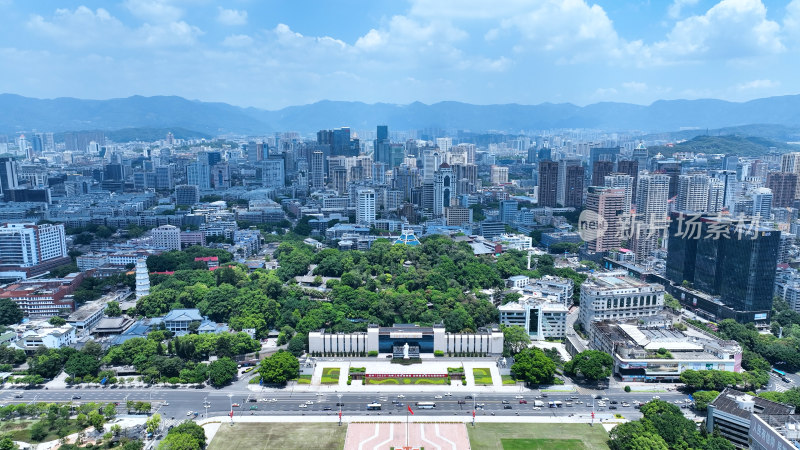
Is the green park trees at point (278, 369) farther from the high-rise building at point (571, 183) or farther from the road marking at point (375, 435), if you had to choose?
the high-rise building at point (571, 183)

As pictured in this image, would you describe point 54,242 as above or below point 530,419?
above

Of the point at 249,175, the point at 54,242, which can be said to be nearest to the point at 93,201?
the point at 54,242

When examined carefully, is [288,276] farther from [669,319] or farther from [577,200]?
[577,200]

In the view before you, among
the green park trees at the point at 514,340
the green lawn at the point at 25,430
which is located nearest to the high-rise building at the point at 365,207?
the green park trees at the point at 514,340

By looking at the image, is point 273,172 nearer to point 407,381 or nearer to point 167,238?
point 167,238

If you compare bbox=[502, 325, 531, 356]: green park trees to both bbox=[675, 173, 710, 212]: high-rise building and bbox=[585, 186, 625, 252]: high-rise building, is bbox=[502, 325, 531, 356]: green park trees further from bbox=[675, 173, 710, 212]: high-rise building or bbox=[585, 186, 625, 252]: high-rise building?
bbox=[675, 173, 710, 212]: high-rise building

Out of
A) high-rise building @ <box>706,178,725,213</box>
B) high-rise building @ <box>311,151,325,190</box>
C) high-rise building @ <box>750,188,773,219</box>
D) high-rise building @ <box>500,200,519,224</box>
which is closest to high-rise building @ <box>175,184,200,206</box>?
high-rise building @ <box>311,151,325,190</box>

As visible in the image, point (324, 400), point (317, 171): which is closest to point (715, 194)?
point (324, 400)
